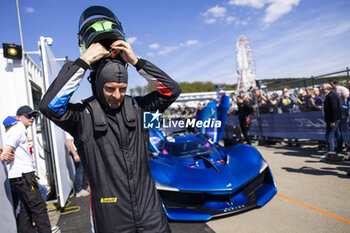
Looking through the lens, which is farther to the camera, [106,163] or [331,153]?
[331,153]

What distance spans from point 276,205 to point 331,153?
3.07 m

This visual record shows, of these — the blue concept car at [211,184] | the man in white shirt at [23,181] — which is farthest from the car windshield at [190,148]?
the man in white shirt at [23,181]

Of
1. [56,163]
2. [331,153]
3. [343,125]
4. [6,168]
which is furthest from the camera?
[343,125]

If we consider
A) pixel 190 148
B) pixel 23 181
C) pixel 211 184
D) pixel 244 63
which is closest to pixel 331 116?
pixel 190 148

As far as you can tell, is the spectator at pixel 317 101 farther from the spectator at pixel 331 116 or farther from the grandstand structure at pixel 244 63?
the grandstand structure at pixel 244 63

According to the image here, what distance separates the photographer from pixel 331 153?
207 inches

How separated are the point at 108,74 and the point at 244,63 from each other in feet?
169

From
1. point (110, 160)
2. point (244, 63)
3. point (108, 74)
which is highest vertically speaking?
point (244, 63)

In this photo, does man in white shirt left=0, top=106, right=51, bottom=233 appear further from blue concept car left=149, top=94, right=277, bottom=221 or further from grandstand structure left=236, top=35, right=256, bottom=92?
grandstand structure left=236, top=35, right=256, bottom=92

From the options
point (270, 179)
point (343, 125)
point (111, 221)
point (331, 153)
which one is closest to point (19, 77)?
point (111, 221)

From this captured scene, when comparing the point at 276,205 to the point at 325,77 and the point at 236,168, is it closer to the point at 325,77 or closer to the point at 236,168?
the point at 236,168

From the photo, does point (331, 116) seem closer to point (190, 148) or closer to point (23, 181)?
point (190, 148)

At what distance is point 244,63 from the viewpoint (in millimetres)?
49000

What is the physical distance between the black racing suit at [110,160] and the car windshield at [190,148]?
2829mm
